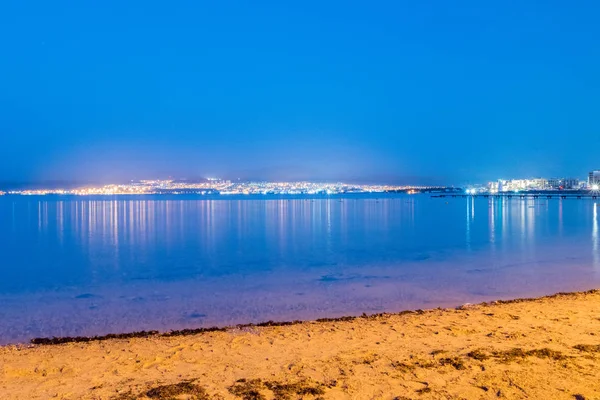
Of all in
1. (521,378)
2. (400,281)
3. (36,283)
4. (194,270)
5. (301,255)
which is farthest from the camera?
(301,255)

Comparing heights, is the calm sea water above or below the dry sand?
below

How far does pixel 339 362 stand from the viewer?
6.04 metres

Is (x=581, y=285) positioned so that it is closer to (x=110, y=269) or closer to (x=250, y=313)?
(x=250, y=313)

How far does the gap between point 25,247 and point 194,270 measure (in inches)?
595

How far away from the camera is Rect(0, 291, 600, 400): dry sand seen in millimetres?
5051

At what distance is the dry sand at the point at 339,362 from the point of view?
199 inches

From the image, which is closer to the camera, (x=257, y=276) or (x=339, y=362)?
(x=339, y=362)

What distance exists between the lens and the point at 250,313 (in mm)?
10789

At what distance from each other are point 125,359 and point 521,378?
4.96 metres

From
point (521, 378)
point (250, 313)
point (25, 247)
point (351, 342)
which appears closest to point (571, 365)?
point (521, 378)

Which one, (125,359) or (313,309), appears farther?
(313,309)

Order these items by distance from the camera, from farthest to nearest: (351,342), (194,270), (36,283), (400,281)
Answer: (194,270)
(36,283)
(400,281)
(351,342)

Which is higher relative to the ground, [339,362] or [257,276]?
[339,362]

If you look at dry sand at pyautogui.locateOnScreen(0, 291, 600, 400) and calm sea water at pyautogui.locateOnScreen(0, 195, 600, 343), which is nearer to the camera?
dry sand at pyautogui.locateOnScreen(0, 291, 600, 400)
